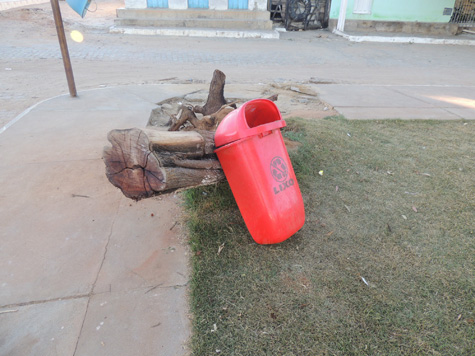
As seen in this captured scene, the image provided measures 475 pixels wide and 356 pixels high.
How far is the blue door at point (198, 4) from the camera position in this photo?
15.5m

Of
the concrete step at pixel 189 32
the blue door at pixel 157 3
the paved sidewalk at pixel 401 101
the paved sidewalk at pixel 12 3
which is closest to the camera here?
the paved sidewalk at pixel 401 101

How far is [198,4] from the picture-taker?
15.5 meters

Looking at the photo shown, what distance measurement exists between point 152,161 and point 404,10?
18.4m

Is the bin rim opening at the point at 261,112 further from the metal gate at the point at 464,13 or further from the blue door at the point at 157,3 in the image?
the metal gate at the point at 464,13

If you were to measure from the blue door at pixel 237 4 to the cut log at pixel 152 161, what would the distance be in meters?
15.1

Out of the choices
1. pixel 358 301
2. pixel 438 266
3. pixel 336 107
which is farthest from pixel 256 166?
pixel 336 107

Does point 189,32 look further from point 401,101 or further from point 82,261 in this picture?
point 82,261

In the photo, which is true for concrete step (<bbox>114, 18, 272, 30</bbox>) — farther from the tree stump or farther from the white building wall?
the tree stump

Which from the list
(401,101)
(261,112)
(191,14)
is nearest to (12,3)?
(191,14)

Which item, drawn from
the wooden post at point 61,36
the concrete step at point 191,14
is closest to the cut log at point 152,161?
the wooden post at point 61,36

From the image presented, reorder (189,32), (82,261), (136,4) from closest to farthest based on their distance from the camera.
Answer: (82,261) → (189,32) → (136,4)

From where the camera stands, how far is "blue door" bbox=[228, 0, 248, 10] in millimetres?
15617

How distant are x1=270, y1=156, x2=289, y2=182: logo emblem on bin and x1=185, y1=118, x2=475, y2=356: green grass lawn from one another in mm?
548

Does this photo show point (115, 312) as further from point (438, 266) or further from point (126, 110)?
point (126, 110)
